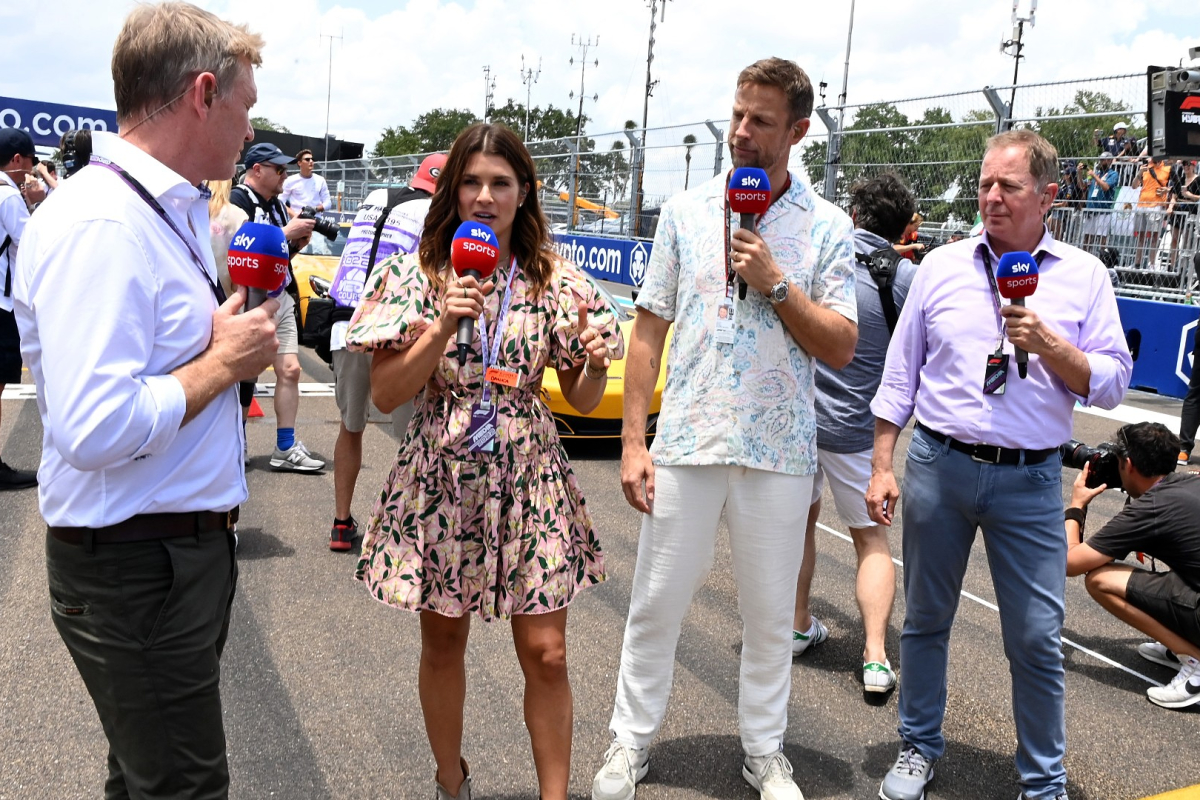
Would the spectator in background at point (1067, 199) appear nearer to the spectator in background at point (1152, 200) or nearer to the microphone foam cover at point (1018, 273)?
the spectator in background at point (1152, 200)

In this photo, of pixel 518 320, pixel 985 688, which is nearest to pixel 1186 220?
pixel 985 688

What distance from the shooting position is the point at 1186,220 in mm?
9758

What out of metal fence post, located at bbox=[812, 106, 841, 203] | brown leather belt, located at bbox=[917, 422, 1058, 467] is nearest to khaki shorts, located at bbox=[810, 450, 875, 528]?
brown leather belt, located at bbox=[917, 422, 1058, 467]

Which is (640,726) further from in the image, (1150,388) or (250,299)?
(1150,388)

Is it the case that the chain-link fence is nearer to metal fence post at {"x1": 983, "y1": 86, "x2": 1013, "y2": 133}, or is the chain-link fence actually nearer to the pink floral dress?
metal fence post at {"x1": 983, "y1": 86, "x2": 1013, "y2": 133}

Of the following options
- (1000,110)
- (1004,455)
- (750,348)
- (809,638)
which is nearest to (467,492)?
(750,348)

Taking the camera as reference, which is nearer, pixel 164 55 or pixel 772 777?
pixel 164 55

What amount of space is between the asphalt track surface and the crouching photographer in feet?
0.74

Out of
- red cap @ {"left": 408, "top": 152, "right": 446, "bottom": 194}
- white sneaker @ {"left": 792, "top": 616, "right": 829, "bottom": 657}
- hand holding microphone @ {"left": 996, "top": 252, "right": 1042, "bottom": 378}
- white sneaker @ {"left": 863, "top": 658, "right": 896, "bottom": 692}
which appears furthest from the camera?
red cap @ {"left": 408, "top": 152, "right": 446, "bottom": 194}

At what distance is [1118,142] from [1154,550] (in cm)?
691

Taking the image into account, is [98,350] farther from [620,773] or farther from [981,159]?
[981,159]

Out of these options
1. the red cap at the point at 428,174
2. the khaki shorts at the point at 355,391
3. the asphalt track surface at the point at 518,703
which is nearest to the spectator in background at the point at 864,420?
the asphalt track surface at the point at 518,703

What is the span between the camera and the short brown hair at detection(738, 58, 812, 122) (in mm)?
3020

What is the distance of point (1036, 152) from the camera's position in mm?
3154
